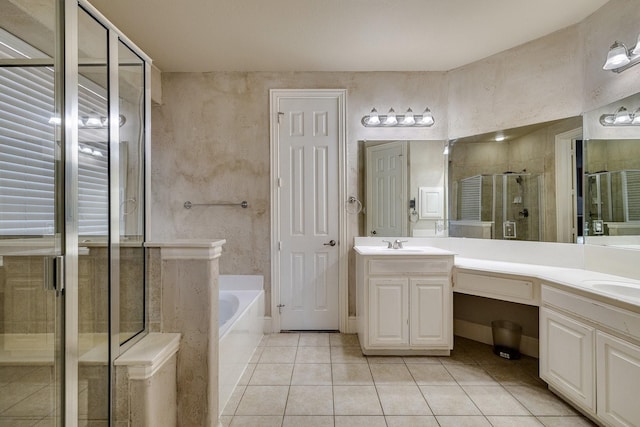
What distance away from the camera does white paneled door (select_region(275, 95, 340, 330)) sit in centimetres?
305

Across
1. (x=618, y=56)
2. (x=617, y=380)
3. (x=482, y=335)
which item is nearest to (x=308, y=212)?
(x=482, y=335)

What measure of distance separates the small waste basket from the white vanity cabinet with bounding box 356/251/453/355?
466mm

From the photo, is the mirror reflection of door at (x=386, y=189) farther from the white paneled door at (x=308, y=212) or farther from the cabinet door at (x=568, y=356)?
the cabinet door at (x=568, y=356)

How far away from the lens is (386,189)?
304 centimetres

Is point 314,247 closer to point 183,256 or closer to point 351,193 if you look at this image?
point 351,193

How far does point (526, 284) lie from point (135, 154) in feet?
8.60

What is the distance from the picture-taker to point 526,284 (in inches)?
85.7

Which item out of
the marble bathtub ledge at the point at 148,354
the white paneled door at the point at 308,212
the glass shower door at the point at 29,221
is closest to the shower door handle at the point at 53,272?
the glass shower door at the point at 29,221

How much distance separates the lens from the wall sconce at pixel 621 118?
1937 millimetres

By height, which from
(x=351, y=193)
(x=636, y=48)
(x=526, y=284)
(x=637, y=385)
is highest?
(x=636, y=48)

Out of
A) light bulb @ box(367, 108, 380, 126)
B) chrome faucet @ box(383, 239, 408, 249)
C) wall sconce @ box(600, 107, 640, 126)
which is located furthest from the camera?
light bulb @ box(367, 108, 380, 126)

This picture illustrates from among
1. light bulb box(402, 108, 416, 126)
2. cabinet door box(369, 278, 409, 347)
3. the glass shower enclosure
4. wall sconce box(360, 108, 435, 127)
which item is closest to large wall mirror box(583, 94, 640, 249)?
wall sconce box(360, 108, 435, 127)

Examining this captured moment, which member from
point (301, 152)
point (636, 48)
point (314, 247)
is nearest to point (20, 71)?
point (301, 152)

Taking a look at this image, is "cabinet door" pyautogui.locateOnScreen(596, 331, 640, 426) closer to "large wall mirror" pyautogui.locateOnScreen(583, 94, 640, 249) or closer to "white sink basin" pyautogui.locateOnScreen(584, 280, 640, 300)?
"white sink basin" pyautogui.locateOnScreen(584, 280, 640, 300)
